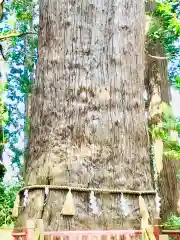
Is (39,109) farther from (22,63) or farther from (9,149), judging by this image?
(9,149)

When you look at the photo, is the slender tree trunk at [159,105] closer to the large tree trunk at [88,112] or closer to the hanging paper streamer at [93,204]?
the large tree trunk at [88,112]

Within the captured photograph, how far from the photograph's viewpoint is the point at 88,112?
2539 millimetres

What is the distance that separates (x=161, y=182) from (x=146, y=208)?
301 inches

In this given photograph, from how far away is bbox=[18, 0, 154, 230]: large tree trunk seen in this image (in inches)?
94.5

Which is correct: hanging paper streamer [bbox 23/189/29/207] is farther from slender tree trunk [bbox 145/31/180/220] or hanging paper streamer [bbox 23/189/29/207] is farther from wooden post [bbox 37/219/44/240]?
slender tree trunk [bbox 145/31/180/220]

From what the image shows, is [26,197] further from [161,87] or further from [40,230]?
[161,87]

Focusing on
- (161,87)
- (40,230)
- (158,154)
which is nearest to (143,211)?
(40,230)

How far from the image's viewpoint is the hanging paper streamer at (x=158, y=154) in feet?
33.0

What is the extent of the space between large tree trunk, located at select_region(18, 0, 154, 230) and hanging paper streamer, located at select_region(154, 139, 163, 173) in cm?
738

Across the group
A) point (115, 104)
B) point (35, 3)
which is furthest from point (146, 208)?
point (35, 3)

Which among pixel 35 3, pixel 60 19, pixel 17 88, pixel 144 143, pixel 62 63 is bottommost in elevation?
pixel 144 143

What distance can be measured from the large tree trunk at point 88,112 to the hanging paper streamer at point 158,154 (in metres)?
7.38

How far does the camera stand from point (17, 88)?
17.7 meters

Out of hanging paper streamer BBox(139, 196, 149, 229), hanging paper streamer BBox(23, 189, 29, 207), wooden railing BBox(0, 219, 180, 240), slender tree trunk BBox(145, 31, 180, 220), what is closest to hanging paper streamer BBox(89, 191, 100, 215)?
wooden railing BBox(0, 219, 180, 240)
